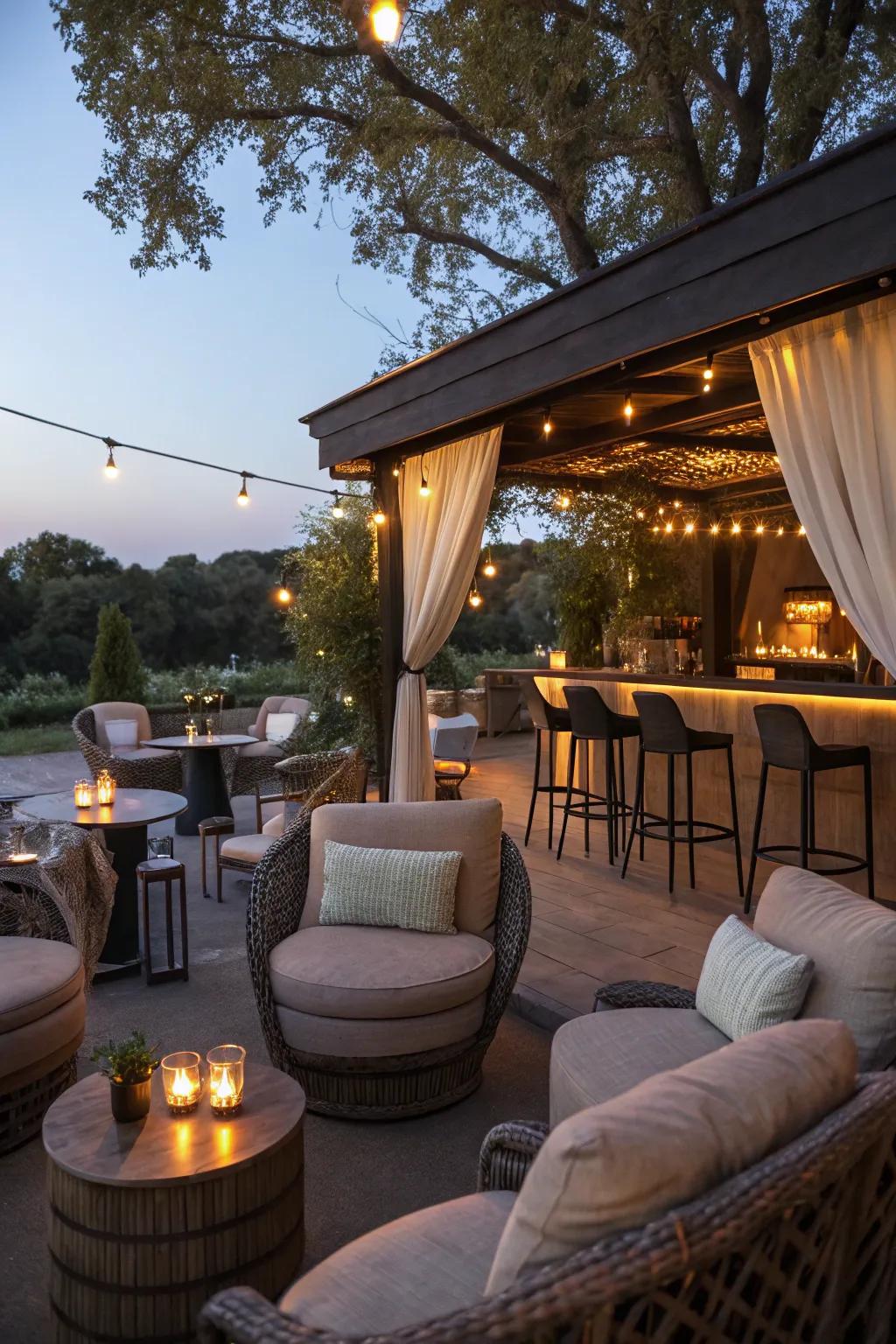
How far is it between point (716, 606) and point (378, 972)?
25.1ft

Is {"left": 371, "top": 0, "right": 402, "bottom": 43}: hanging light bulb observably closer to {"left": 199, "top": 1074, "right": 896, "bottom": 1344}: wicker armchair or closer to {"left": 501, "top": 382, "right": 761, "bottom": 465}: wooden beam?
{"left": 501, "top": 382, "right": 761, "bottom": 465}: wooden beam

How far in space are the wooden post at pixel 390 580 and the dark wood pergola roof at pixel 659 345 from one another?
13 cm

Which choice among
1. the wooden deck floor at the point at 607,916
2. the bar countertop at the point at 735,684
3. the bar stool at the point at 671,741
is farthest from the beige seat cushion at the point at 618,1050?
the bar countertop at the point at 735,684

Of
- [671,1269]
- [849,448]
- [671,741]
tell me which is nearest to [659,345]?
[849,448]

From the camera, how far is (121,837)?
16.3 feet

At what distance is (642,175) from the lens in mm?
10703

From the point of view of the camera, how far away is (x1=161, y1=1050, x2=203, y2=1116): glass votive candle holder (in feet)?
7.47

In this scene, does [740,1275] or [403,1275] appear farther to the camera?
[403,1275]

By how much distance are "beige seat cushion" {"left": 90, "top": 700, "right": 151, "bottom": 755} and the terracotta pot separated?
6382mm

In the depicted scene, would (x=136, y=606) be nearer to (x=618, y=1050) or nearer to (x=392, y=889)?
(x=392, y=889)

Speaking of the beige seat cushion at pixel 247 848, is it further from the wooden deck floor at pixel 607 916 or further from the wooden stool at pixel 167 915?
the wooden deck floor at pixel 607 916

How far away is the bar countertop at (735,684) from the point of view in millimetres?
5336

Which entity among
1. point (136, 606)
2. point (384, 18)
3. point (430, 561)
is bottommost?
point (430, 561)

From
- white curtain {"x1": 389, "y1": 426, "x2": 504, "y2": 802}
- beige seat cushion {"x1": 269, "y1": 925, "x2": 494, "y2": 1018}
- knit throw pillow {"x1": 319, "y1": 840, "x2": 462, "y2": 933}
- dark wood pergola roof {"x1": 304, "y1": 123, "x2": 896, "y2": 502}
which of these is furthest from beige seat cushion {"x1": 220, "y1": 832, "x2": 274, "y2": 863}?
dark wood pergola roof {"x1": 304, "y1": 123, "x2": 896, "y2": 502}
